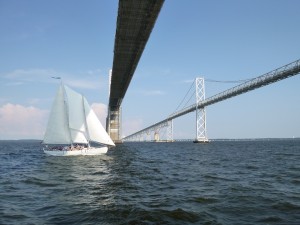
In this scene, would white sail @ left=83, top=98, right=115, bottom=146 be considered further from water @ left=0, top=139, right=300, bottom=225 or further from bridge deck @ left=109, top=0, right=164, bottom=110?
water @ left=0, top=139, right=300, bottom=225

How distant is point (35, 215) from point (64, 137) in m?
30.0

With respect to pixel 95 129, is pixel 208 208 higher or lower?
lower

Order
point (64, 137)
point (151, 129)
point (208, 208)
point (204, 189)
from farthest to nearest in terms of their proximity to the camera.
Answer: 1. point (151, 129)
2. point (64, 137)
3. point (204, 189)
4. point (208, 208)

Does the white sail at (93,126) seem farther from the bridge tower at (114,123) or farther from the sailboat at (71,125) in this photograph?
the bridge tower at (114,123)

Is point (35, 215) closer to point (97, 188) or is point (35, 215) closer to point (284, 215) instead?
point (97, 188)

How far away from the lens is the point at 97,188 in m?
14.4

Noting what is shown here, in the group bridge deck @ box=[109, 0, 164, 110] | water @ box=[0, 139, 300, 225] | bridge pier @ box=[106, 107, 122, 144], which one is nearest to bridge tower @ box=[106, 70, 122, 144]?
bridge pier @ box=[106, 107, 122, 144]

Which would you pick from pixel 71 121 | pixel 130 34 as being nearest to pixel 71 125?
pixel 71 121

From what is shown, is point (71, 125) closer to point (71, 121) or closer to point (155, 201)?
point (71, 121)

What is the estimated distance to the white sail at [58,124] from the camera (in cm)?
3800

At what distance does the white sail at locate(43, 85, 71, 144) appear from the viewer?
38.0 m

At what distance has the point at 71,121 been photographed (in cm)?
3825

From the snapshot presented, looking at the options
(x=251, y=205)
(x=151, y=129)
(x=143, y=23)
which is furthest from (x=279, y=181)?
(x=151, y=129)

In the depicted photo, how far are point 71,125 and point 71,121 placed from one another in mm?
472
